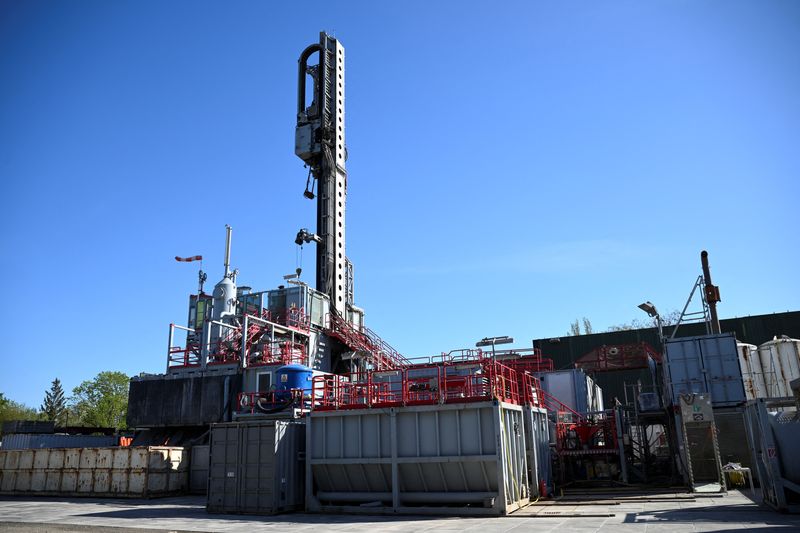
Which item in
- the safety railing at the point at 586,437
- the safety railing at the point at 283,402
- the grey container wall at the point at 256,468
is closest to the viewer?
the grey container wall at the point at 256,468

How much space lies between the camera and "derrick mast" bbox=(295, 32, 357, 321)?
44.4 meters

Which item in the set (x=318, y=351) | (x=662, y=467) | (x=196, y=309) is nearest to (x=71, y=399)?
(x=196, y=309)

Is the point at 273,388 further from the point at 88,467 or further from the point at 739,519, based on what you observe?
the point at 739,519

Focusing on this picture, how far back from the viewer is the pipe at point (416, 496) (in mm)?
17641

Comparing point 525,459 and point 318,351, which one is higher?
point 318,351

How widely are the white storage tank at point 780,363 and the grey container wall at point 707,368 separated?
42.1ft

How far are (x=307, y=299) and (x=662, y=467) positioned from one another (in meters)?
23.8

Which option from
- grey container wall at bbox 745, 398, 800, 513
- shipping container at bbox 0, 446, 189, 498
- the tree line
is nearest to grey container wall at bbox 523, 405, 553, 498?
grey container wall at bbox 745, 398, 800, 513

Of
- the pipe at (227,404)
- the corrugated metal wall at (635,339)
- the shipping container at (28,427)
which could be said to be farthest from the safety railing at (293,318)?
the corrugated metal wall at (635,339)

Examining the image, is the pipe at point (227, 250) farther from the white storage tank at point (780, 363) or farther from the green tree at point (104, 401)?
the green tree at point (104, 401)

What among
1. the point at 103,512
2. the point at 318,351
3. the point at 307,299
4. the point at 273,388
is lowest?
the point at 103,512

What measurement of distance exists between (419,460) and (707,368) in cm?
1483

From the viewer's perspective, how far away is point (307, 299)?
40.3m

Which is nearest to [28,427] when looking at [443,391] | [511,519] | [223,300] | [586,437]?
[223,300]
